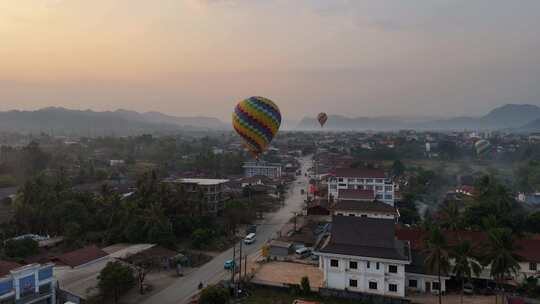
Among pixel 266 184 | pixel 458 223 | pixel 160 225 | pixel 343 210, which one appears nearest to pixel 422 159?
pixel 266 184

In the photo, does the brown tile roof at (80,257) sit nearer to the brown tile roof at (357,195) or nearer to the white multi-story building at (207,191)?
the white multi-story building at (207,191)

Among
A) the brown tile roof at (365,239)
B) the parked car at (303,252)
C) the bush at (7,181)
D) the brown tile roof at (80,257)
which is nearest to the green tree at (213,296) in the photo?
the brown tile roof at (365,239)

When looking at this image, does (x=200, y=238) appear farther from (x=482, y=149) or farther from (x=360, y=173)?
(x=482, y=149)

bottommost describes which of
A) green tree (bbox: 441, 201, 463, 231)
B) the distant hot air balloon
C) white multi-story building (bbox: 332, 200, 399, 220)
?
white multi-story building (bbox: 332, 200, 399, 220)

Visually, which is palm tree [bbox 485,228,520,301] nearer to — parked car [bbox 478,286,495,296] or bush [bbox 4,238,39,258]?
parked car [bbox 478,286,495,296]

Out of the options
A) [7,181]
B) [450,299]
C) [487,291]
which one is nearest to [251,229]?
[450,299]

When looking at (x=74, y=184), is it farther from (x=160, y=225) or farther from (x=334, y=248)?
(x=334, y=248)

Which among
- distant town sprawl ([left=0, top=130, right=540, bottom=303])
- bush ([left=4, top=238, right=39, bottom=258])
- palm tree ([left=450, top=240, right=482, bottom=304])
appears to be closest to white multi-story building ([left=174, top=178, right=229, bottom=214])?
distant town sprawl ([left=0, top=130, right=540, bottom=303])
